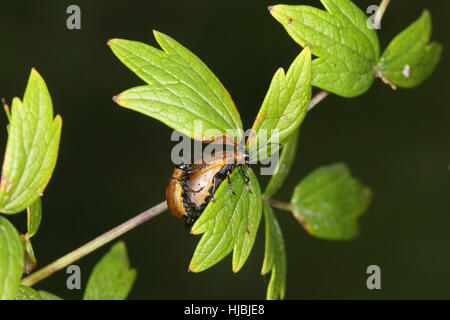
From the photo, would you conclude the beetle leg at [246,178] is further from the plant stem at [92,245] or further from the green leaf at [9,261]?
the green leaf at [9,261]

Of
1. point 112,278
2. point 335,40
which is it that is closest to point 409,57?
point 335,40

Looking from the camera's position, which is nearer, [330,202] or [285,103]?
[285,103]

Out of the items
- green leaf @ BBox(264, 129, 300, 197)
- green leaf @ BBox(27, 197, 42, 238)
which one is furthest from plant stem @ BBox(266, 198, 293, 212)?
green leaf @ BBox(27, 197, 42, 238)

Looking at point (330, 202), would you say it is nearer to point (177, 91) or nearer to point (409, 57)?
point (409, 57)

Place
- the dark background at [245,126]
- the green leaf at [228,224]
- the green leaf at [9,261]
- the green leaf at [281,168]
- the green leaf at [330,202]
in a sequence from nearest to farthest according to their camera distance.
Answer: the green leaf at [9,261] < the green leaf at [228,224] < the green leaf at [281,168] < the green leaf at [330,202] < the dark background at [245,126]

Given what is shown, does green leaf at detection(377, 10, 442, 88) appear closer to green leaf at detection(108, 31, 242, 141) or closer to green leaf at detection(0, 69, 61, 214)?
green leaf at detection(108, 31, 242, 141)

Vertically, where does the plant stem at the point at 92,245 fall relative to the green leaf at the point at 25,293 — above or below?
above

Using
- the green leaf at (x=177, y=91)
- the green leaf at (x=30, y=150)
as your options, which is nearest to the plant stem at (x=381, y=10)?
the green leaf at (x=177, y=91)
